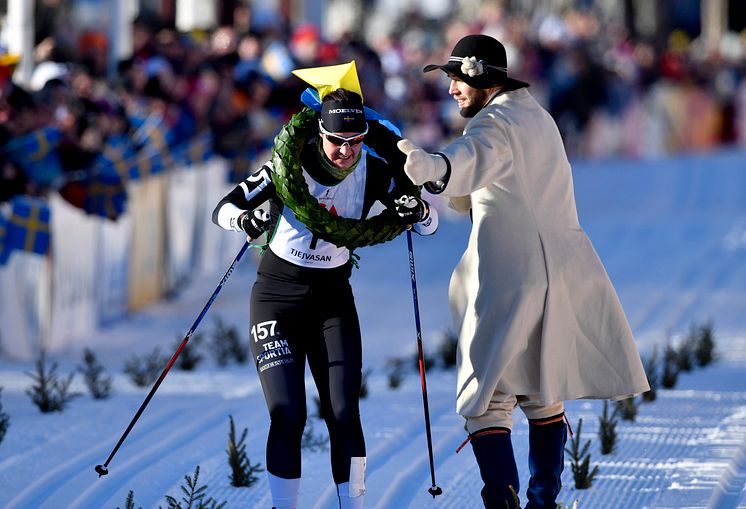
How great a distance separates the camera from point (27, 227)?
10094 mm

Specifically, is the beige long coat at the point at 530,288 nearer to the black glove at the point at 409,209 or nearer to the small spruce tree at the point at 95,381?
the black glove at the point at 409,209

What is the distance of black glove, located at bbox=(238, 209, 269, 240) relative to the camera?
19.5 feet

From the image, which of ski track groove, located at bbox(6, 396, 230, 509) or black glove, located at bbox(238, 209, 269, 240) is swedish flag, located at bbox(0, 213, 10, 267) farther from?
black glove, located at bbox(238, 209, 269, 240)

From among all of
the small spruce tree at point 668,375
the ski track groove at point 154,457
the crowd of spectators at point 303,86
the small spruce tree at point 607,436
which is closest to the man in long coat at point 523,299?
the small spruce tree at point 607,436

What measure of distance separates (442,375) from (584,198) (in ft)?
40.3

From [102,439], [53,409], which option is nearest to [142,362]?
[53,409]

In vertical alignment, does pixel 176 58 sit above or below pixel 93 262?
above

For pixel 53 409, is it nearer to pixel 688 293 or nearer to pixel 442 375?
pixel 442 375

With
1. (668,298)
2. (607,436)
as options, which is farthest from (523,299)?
(668,298)

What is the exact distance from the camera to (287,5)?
2847 centimetres

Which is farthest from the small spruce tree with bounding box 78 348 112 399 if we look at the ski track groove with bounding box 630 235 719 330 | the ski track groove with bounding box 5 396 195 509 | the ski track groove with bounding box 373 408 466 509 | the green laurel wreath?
the ski track groove with bounding box 630 235 719 330

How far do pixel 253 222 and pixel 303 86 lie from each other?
906cm

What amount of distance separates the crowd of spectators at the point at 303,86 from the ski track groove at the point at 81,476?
2.76 m

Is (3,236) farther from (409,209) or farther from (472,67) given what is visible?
(472,67)
